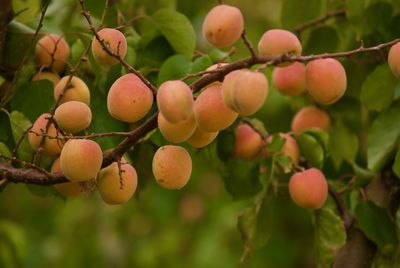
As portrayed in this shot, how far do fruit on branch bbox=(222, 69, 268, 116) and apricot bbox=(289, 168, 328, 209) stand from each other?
455 mm

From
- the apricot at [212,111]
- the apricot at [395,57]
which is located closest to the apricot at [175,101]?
the apricot at [212,111]

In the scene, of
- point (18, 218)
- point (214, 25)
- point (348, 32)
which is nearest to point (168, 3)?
point (348, 32)

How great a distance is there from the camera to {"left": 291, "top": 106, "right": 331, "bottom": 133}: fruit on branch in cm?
160

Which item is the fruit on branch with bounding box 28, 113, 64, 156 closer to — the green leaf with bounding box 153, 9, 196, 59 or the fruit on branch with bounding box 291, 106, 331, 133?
the green leaf with bounding box 153, 9, 196, 59

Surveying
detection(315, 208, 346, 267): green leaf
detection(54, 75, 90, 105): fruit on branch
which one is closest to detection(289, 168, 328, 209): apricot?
detection(315, 208, 346, 267): green leaf

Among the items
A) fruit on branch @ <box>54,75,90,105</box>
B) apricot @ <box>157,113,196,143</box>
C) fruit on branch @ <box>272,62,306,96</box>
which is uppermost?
apricot @ <box>157,113,196,143</box>

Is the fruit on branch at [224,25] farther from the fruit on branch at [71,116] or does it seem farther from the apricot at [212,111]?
the fruit on branch at [71,116]

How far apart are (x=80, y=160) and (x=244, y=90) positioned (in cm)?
24

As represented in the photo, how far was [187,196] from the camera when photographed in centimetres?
343

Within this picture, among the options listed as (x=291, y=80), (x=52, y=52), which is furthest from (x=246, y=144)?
(x=52, y=52)

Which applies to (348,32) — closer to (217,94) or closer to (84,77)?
(84,77)

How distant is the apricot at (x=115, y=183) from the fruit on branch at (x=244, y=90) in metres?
0.24

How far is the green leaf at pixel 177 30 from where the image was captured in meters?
1.33

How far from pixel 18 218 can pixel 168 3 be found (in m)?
2.02
